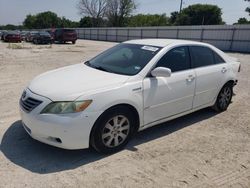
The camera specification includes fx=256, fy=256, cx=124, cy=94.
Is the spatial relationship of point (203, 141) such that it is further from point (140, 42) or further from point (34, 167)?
point (34, 167)

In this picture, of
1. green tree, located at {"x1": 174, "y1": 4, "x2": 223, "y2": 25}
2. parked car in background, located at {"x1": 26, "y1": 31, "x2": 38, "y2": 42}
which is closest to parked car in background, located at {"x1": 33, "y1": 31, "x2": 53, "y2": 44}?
parked car in background, located at {"x1": 26, "y1": 31, "x2": 38, "y2": 42}

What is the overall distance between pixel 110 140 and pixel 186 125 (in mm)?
1775

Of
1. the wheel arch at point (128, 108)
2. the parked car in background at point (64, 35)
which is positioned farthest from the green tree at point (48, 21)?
the wheel arch at point (128, 108)

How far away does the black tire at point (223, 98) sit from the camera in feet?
17.4

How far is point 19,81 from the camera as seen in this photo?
315 inches

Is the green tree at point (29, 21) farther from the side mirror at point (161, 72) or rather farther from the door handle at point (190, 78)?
the side mirror at point (161, 72)

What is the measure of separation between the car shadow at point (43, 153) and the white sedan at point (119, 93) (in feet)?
0.81

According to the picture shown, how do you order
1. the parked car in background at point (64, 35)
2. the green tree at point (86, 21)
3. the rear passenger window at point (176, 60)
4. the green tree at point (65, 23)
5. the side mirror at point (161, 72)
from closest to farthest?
the side mirror at point (161, 72) < the rear passenger window at point (176, 60) < the parked car in background at point (64, 35) < the green tree at point (86, 21) < the green tree at point (65, 23)

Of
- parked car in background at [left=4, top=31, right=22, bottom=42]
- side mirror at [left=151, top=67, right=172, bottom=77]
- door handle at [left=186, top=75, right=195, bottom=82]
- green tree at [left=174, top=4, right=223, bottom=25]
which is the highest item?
green tree at [left=174, top=4, right=223, bottom=25]

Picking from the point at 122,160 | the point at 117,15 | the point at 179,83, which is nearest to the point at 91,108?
the point at 122,160

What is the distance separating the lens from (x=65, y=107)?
10.3 ft

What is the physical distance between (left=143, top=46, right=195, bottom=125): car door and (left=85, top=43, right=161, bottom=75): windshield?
224 millimetres

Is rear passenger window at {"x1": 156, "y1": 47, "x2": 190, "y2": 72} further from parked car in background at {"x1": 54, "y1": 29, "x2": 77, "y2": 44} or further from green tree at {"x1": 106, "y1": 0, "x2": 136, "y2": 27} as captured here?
green tree at {"x1": 106, "y1": 0, "x2": 136, "y2": 27}

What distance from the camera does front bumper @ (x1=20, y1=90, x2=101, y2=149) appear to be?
3121mm
